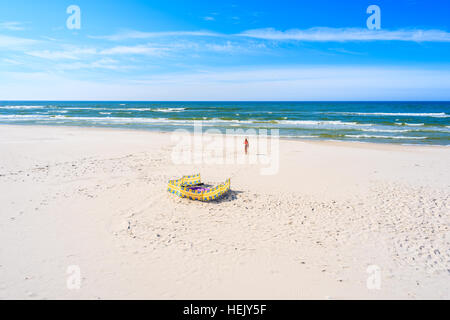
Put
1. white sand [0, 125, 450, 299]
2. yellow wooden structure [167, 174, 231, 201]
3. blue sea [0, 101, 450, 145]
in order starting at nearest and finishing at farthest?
white sand [0, 125, 450, 299], yellow wooden structure [167, 174, 231, 201], blue sea [0, 101, 450, 145]

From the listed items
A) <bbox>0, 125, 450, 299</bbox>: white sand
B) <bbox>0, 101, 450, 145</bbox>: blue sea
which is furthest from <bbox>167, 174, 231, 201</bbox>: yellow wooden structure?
<bbox>0, 101, 450, 145</bbox>: blue sea

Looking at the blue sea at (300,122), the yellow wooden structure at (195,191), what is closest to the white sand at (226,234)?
the yellow wooden structure at (195,191)

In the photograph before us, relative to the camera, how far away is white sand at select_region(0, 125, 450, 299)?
5.62 metres

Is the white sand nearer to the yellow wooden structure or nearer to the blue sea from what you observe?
the yellow wooden structure

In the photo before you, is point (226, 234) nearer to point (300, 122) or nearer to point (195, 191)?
point (195, 191)

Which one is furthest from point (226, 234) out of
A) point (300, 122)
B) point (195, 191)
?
point (300, 122)

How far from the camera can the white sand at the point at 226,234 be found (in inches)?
221

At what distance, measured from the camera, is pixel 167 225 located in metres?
8.12

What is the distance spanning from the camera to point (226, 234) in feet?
25.1

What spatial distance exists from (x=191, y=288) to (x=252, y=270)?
1394mm
